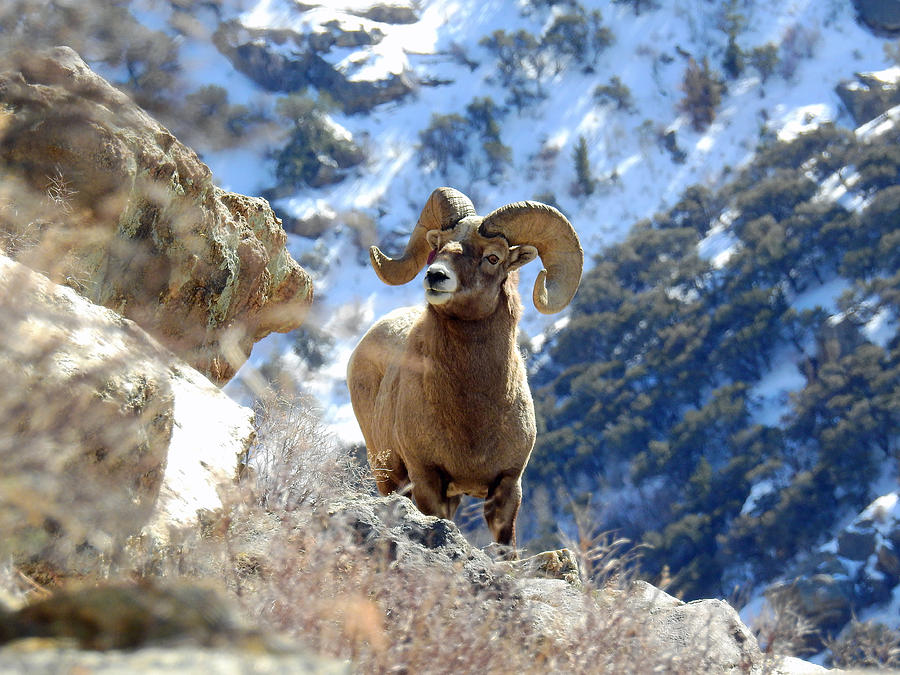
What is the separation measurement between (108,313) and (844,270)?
4544 cm

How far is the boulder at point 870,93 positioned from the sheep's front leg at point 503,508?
57.6 meters

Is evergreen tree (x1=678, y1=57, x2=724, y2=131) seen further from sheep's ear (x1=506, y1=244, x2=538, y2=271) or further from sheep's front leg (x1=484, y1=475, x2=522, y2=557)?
sheep's front leg (x1=484, y1=475, x2=522, y2=557)

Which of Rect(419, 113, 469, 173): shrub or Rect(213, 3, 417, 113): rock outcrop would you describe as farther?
Rect(213, 3, 417, 113): rock outcrop

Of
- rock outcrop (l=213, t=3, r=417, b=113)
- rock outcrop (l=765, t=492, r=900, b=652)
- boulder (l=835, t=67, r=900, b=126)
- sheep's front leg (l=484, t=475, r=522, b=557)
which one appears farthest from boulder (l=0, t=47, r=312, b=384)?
boulder (l=835, t=67, r=900, b=126)

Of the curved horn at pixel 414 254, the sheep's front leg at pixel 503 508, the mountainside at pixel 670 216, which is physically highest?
the mountainside at pixel 670 216

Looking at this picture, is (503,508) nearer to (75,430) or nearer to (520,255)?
(520,255)

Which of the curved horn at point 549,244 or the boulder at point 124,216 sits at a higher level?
the curved horn at point 549,244

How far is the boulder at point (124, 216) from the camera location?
4570 millimetres

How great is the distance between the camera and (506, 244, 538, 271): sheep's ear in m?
6.64

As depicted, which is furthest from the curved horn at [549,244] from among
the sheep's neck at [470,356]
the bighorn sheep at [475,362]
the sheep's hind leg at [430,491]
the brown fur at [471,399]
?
the sheep's hind leg at [430,491]

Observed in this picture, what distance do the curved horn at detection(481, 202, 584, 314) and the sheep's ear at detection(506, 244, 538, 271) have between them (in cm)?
5

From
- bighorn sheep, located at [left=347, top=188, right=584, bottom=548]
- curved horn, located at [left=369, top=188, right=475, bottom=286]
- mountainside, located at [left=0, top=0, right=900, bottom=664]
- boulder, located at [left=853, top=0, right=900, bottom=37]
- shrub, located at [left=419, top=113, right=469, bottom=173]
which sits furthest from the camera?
boulder, located at [left=853, top=0, right=900, bottom=37]

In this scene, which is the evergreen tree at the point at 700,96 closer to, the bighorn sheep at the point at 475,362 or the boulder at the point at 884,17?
the boulder at the point at 884,17

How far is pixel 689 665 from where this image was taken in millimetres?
3232
